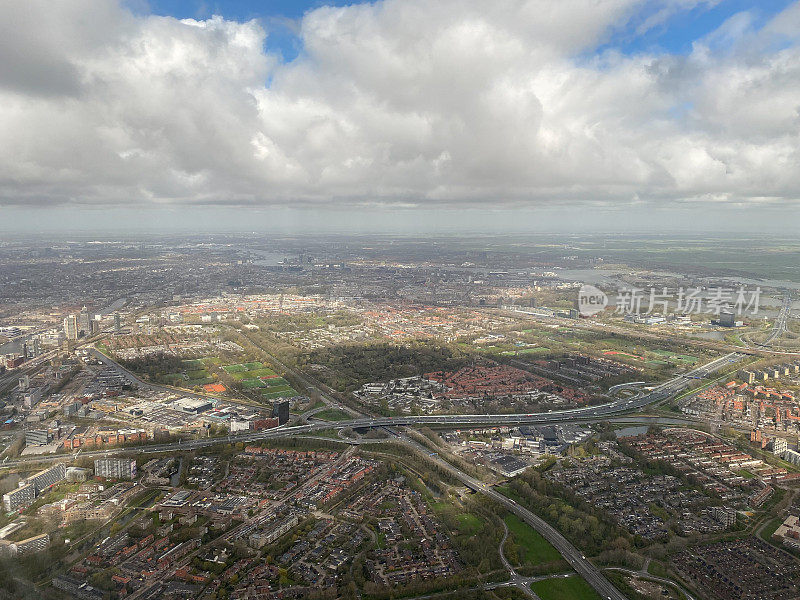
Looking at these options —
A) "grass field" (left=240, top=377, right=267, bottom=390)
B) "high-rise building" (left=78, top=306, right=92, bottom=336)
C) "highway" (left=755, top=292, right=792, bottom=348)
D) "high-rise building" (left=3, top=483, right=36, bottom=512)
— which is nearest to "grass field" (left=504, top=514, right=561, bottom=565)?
"high-rise building" (left=3, top=483, right=36, bottom=512)

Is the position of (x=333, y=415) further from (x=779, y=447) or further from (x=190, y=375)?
(x=779, y=447)

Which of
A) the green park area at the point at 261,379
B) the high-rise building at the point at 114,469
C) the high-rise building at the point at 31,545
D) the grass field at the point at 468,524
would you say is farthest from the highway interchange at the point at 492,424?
the high-rise building at the point at 31,545

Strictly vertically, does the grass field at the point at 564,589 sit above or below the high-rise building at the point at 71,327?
below

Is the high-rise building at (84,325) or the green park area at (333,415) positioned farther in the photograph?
the high-rise building at (84,325)

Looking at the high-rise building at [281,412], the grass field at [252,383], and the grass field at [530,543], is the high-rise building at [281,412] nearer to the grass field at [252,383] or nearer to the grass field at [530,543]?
the grass field at [252,383]

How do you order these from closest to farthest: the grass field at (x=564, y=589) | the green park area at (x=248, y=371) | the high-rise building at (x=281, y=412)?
the grass field at (x=564, y=589)
the high-rise building at (x=281, y=412)
the green park area at (x=248, y=371)

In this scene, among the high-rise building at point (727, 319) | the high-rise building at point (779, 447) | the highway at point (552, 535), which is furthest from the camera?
the high-rise building at point (727, 319)
